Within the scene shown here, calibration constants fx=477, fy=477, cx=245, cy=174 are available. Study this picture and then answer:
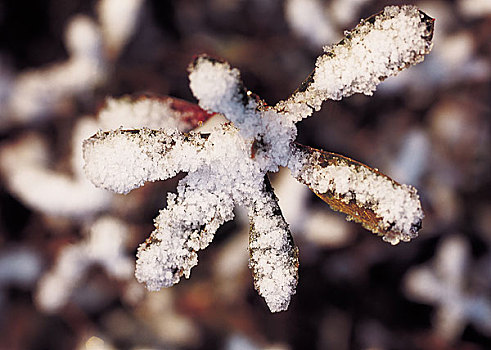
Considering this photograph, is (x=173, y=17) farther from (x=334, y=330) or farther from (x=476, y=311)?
(x=476, y=311)

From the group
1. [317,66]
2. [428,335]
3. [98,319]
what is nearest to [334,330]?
[428,335]

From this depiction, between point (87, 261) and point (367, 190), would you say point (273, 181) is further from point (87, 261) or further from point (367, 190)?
point (367, 190)

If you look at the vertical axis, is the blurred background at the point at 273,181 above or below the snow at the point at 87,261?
above

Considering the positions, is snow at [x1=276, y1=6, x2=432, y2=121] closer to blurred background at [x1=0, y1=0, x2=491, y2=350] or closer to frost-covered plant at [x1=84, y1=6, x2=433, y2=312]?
frost-covered plant at [x1=84, y1=6, x2=433, y2=312]

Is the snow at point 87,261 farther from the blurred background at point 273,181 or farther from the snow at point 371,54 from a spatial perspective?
the snow at point 371,54

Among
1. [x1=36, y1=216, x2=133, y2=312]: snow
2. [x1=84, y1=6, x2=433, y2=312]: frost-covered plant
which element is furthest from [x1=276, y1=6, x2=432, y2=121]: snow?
[x1=36, y1=216, x2=133, y2=312]: snow

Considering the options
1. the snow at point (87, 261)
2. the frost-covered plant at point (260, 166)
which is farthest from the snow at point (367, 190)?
the snow at point (87, 261)
